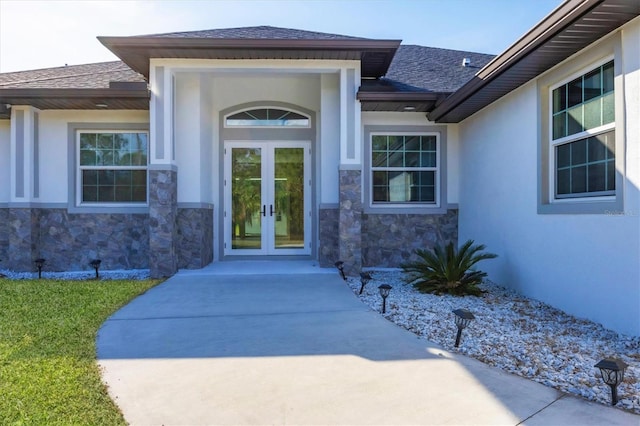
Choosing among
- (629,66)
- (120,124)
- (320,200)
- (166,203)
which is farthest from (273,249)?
(629,66)

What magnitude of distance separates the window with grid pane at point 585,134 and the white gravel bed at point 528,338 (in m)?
1.61

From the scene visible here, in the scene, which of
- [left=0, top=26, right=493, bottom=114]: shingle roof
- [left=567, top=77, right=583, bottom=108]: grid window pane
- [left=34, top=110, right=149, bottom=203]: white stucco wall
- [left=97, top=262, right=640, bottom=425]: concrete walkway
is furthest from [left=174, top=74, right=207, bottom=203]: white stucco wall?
[left=567, top=77, right=583, bottom=108]: grid window pane

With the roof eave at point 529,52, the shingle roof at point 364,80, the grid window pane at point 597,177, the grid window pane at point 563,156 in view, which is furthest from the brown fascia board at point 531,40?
the grid window pane at point 597,177

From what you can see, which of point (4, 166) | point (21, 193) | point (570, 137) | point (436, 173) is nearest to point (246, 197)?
point (436, 173)

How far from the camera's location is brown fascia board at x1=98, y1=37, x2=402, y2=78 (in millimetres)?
7645

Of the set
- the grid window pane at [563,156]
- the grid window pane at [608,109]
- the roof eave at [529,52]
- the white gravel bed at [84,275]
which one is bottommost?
the white gravel bed at [84,275]

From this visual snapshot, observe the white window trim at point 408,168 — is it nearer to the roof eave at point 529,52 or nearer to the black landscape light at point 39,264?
the roof eave at point 529,52

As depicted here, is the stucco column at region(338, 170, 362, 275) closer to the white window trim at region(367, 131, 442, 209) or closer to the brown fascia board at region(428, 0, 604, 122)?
the white window trim at region(367, 131, 442, 209)

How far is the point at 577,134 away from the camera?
18.5 feet

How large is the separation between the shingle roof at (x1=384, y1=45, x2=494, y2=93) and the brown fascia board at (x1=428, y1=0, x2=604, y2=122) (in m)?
1.69

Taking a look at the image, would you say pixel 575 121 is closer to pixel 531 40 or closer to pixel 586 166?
pixel 586 166

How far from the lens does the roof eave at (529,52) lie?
175 inches

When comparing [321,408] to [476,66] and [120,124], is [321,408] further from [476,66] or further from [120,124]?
[476,66]

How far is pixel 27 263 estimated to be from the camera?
357 inches
